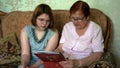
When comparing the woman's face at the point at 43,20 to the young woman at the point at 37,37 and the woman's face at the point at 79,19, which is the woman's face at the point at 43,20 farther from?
the woman's face at the point at 79,19

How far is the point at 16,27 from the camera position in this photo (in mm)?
2602

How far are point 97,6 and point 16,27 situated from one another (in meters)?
0.93

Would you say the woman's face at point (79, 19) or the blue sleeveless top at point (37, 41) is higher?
the woman's face at point (79, 19)

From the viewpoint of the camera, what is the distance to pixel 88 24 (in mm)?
2223

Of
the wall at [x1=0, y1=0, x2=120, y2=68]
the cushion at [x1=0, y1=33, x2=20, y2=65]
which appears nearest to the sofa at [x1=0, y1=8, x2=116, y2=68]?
the cushion at [x1=0, y1=33, x2=20, y2=65]

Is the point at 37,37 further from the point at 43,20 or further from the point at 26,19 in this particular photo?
the point at 26,19

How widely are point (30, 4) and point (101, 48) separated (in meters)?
→ 1.09

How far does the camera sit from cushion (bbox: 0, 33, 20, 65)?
2.37 meters

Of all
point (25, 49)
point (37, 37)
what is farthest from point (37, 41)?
point (25, 49)

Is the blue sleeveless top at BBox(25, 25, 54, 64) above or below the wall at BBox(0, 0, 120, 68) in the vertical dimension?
below

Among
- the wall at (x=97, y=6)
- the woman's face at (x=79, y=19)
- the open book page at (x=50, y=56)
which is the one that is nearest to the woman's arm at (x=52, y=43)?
the woman's face at (x=79, y=19)

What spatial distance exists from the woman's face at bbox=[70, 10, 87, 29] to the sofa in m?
0.36

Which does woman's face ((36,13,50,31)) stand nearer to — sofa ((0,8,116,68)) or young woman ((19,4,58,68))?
young woman ((19,4,58,68))

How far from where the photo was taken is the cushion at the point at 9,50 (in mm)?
2368
